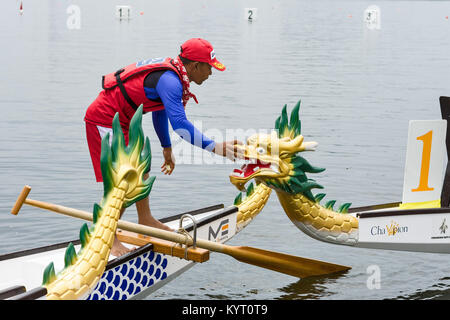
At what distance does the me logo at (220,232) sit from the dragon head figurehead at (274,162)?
0.75 metres

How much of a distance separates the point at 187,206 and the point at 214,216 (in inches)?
151

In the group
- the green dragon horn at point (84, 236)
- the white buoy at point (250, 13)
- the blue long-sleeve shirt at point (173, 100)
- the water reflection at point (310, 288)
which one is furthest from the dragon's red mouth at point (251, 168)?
the white buoy at point (250, 13)

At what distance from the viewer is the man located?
650 centimetres

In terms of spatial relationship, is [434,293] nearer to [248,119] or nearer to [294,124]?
[294,124]

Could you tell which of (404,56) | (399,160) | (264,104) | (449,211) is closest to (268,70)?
(264,104)

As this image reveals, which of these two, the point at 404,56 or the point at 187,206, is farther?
the point at 404,56

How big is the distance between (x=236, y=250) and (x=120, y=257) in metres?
0.99

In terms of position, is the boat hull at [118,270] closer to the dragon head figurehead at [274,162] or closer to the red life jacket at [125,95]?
the dragon head figurehead at [274,162]

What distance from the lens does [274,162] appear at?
6957 mm

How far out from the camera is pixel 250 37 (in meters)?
39.1

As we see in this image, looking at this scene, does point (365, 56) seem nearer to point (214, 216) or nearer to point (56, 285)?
point (214, 216)

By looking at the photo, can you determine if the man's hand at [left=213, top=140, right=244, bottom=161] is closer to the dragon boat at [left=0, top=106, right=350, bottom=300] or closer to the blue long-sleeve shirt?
the blue long-sleeve shirt

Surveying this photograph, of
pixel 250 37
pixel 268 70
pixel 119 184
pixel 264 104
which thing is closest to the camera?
pixel 119 184

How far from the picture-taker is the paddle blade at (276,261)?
664cm
